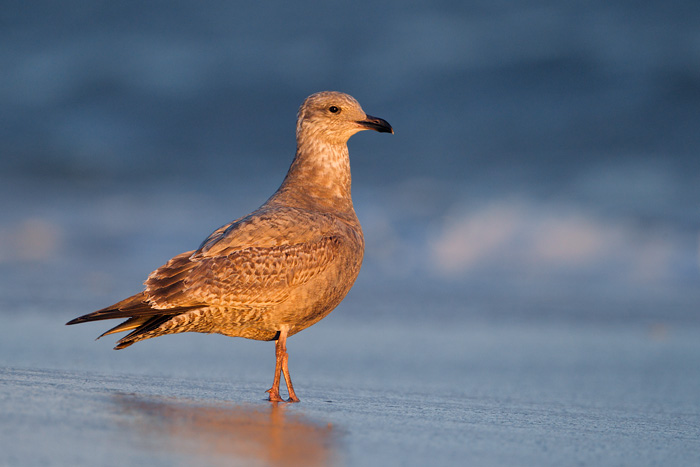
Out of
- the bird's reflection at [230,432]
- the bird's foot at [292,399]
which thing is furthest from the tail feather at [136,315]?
the bird's foot at [292,399]

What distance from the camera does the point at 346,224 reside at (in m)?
6.28

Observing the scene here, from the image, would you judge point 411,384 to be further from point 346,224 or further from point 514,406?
point 346,224

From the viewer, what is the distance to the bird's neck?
6.57m

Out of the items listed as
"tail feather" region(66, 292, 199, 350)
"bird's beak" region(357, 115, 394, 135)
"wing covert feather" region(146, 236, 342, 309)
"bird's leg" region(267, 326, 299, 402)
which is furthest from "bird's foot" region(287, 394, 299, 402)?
"bird's beak" region(357, 115, 394, 135)

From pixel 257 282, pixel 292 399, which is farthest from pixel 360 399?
pixel 257 282

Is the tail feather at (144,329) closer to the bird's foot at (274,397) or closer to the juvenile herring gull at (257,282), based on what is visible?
the juvenile herring gull at (257,282)

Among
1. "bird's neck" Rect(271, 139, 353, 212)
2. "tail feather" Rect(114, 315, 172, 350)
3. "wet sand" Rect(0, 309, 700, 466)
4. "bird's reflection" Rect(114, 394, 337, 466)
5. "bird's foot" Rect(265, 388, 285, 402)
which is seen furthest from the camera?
"bird's neck" Rect(271, 139, 353, 212)

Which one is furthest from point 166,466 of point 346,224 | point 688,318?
point 688,318

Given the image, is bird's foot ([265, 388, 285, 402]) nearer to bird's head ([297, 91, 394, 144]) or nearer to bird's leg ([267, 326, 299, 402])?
bird's leg ([267, 326, 299, 402])

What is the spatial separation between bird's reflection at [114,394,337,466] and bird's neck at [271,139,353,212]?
2.06 m

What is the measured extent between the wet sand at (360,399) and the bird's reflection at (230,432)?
0.01 metres

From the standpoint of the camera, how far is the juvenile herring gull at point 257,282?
548 centimetres

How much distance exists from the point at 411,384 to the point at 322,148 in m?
2.30

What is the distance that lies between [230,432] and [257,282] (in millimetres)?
1744
